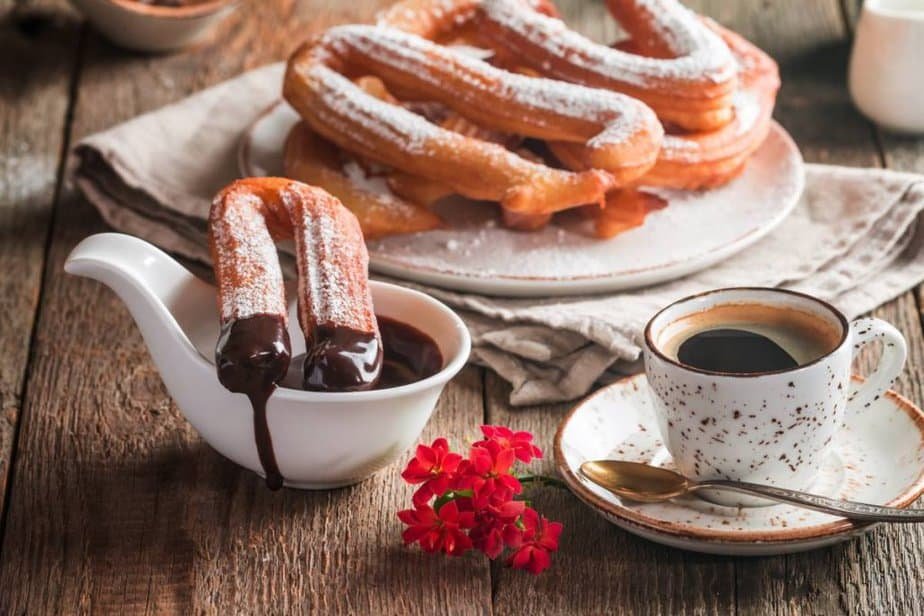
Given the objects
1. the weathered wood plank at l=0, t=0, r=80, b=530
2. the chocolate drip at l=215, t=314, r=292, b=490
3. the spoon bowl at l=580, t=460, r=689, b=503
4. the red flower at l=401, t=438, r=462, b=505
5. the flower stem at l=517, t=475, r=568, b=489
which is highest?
the chocolate drip at l=215, t=314, r=292, b=490

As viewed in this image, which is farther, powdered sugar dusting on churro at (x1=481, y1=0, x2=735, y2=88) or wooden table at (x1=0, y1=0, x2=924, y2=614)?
powdered sugar dusting on churro at (x1=481, y1=0, x2=735, y2=88)

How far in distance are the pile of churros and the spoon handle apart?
1.64 ft

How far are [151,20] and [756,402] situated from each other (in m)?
1.34

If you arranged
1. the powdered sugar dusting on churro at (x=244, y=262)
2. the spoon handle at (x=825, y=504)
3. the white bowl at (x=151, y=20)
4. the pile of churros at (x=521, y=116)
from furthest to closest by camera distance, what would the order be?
the white bowl at (x=151, y=20) < the pile of churros at (x=521, y=116) < the powdered sugar dusting on churro at (x=244, y=262) < the spoon handle at (x=825, y=504)

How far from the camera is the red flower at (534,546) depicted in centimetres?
105

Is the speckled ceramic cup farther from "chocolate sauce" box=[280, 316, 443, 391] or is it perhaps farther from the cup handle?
"chocolate sauce" box=[280, 316, 443, 391]

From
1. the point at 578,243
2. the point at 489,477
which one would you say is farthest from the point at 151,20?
the point at 489,477

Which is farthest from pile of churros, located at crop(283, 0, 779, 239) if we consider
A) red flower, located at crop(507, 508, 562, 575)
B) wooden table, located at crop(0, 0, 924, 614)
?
red flower, located at crop(507, 508, 562, 575)

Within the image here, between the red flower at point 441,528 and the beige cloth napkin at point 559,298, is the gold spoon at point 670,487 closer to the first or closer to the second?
the red flower at point 441,528

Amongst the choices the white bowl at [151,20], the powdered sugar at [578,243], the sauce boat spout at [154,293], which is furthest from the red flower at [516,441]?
the white bowl at [151,20]

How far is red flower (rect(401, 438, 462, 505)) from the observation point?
1.07 meters

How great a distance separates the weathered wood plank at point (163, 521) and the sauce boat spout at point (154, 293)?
10 centimetres

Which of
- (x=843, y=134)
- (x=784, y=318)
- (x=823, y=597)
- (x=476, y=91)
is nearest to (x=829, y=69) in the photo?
(x=843, y=134)

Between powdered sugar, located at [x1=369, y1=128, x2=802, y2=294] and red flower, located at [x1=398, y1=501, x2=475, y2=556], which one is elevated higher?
red flower, located at [x1=398, y1=501, x2=475, y2=556]
